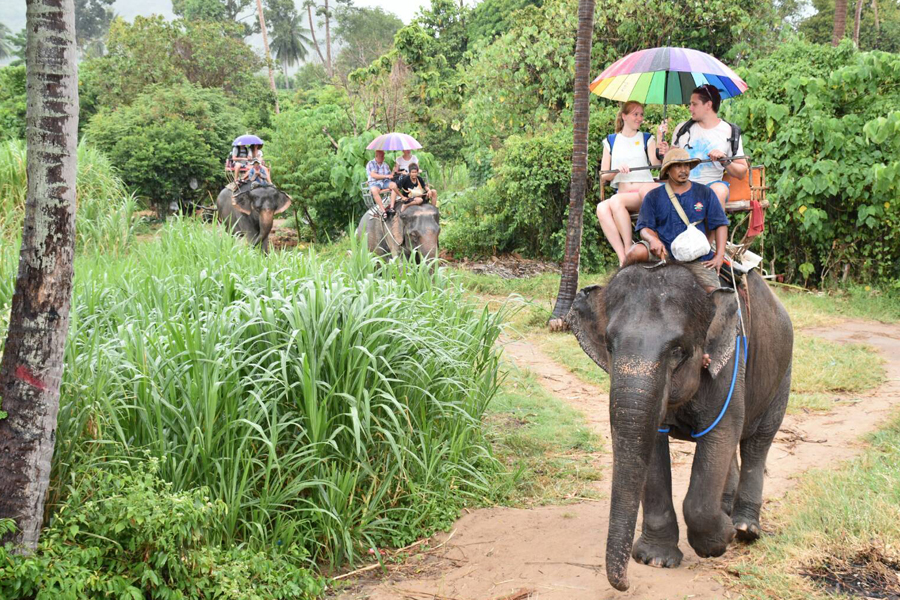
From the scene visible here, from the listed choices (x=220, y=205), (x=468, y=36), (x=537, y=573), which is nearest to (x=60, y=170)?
(x=537, y=573)

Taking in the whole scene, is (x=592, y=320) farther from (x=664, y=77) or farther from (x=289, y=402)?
(x=664, y=77)

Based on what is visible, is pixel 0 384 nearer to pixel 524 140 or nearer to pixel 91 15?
pixel 524 140

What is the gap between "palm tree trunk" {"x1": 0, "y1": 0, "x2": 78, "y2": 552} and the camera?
3.74m

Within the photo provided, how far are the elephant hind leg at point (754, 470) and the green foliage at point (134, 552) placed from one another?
2.35 m

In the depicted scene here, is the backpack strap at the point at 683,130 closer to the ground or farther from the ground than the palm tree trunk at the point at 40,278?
farther from the ground

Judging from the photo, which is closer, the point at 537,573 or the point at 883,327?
the point at 537,573

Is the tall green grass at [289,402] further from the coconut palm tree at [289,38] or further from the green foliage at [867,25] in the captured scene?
the coconut palm tree at [289,38]

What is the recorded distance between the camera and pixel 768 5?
1543 centimetres

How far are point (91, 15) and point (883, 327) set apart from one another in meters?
73.2

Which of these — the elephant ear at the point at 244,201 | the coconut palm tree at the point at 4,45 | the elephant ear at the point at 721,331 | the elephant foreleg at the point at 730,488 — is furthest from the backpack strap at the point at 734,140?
the coconut palm tree at the point at 4,45

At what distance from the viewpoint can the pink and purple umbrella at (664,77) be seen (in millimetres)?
6105

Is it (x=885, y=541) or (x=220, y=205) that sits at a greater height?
(x=220, y=205)

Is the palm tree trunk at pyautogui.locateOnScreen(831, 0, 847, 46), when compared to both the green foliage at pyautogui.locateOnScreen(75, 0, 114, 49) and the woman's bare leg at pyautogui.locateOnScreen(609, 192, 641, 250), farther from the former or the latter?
the green foliage at pyautogui.locateOnScreen(75, 0, 114, 49)

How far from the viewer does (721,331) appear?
394cm
